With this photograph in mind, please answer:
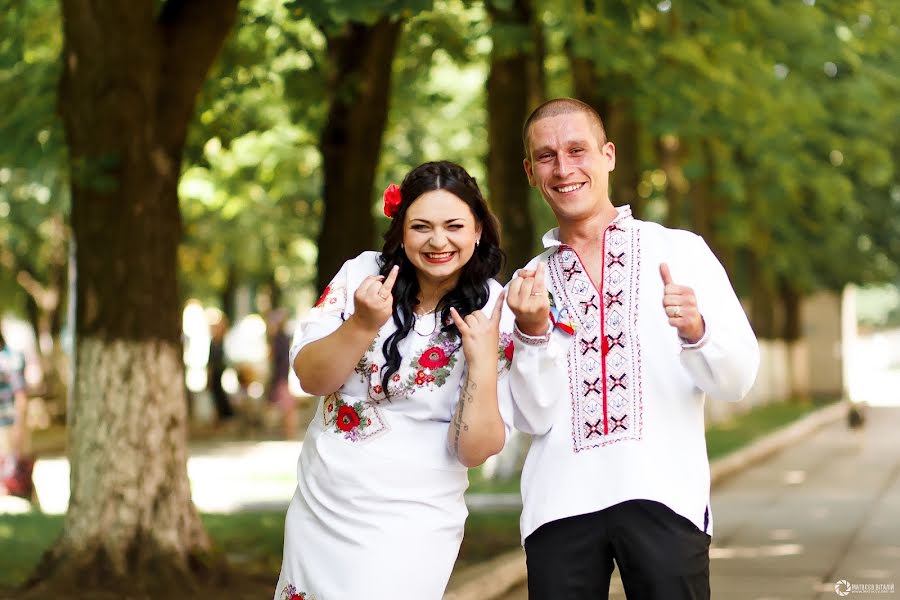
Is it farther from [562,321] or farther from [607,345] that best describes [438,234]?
[607,345]

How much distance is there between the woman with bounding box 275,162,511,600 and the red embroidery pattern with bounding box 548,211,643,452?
0.23 m

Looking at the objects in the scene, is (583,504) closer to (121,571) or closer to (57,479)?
(121,571)

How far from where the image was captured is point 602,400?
4582mm

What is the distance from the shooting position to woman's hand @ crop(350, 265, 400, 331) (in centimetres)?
427

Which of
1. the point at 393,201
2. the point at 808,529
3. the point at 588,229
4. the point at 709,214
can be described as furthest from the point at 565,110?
the point at 709,214

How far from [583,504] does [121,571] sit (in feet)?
17.2

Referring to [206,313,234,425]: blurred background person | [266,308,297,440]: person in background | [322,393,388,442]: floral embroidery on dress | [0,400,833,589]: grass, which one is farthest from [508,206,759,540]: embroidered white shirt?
[206,313,234,425]: blurred background person

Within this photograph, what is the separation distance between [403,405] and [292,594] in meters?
0.60

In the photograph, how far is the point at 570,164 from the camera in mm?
4680

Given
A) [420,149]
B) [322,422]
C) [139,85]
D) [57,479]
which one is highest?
[420,149]

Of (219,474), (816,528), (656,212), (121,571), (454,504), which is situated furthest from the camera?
(656,212)

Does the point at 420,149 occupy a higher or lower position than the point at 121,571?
higher

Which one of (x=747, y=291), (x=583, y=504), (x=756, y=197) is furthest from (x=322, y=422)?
(x=747, y=291)

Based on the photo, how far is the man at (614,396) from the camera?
450 cm
